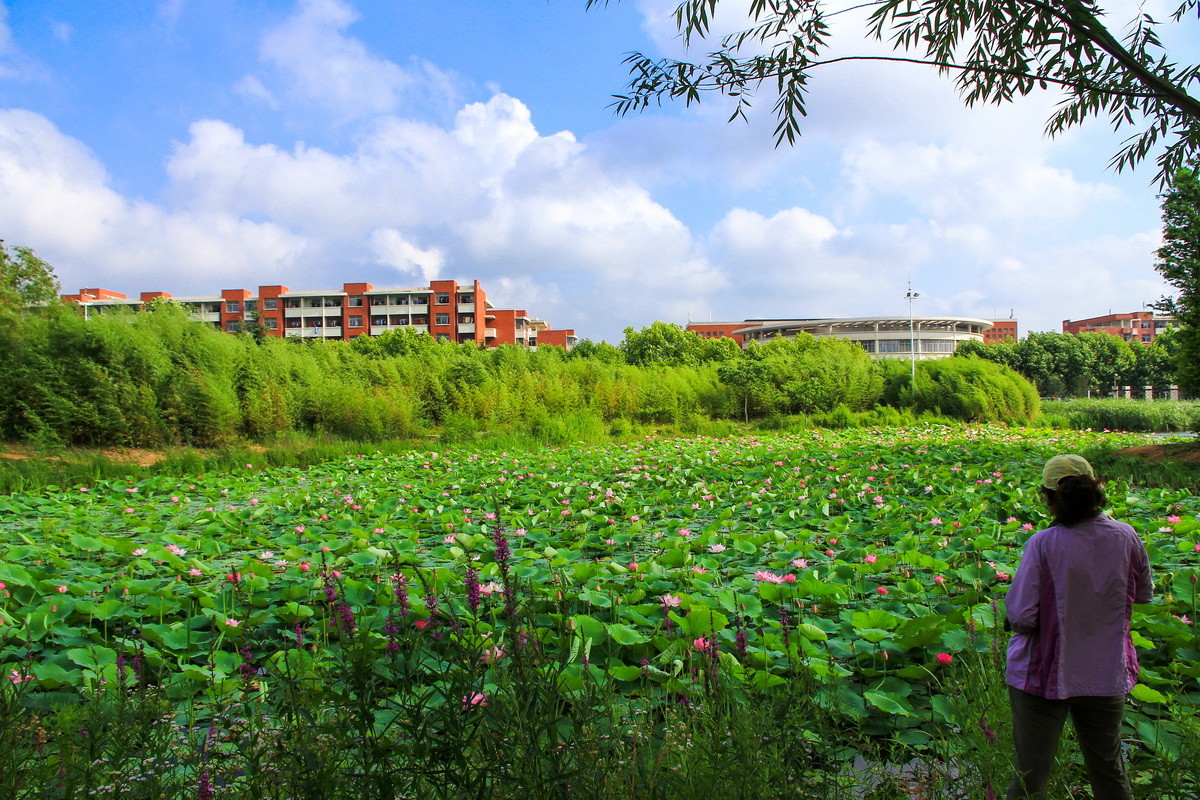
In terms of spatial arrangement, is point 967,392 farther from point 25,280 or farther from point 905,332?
point 905,332

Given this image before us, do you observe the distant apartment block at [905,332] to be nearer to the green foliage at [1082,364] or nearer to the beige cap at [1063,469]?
the green foliage at [1082,364]

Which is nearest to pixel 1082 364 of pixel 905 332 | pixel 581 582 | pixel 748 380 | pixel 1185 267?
pixel 905 332

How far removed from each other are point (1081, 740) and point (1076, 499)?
0.55m

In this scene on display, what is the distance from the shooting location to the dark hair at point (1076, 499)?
147 cm

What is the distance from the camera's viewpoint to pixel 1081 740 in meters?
1.46

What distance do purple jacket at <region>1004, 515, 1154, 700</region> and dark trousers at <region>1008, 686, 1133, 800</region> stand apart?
37mm

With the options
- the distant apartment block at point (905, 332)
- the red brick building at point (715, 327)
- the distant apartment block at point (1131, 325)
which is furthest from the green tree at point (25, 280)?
the distant apartment block at point (1131, 325)

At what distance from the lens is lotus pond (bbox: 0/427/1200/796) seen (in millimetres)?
1779

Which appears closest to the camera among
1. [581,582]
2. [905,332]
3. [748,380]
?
[581,582]

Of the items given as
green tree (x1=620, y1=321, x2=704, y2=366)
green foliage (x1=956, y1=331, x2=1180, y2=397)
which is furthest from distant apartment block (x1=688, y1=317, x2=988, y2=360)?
green tree (x1=620, y1=321, x2=704, y2=366)

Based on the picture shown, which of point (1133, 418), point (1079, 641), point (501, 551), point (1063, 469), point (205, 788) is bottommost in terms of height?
point (205, 788)

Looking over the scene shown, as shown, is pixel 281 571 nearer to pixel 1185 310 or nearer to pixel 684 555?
pixel 684 555

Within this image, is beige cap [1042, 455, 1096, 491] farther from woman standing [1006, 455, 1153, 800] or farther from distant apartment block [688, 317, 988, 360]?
distant apartment block [688, 317, 988, 360]

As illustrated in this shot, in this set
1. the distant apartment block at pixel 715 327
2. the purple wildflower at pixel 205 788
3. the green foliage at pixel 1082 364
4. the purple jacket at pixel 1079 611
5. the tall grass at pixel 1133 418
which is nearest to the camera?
the purple wildflower at pixel 205 788
